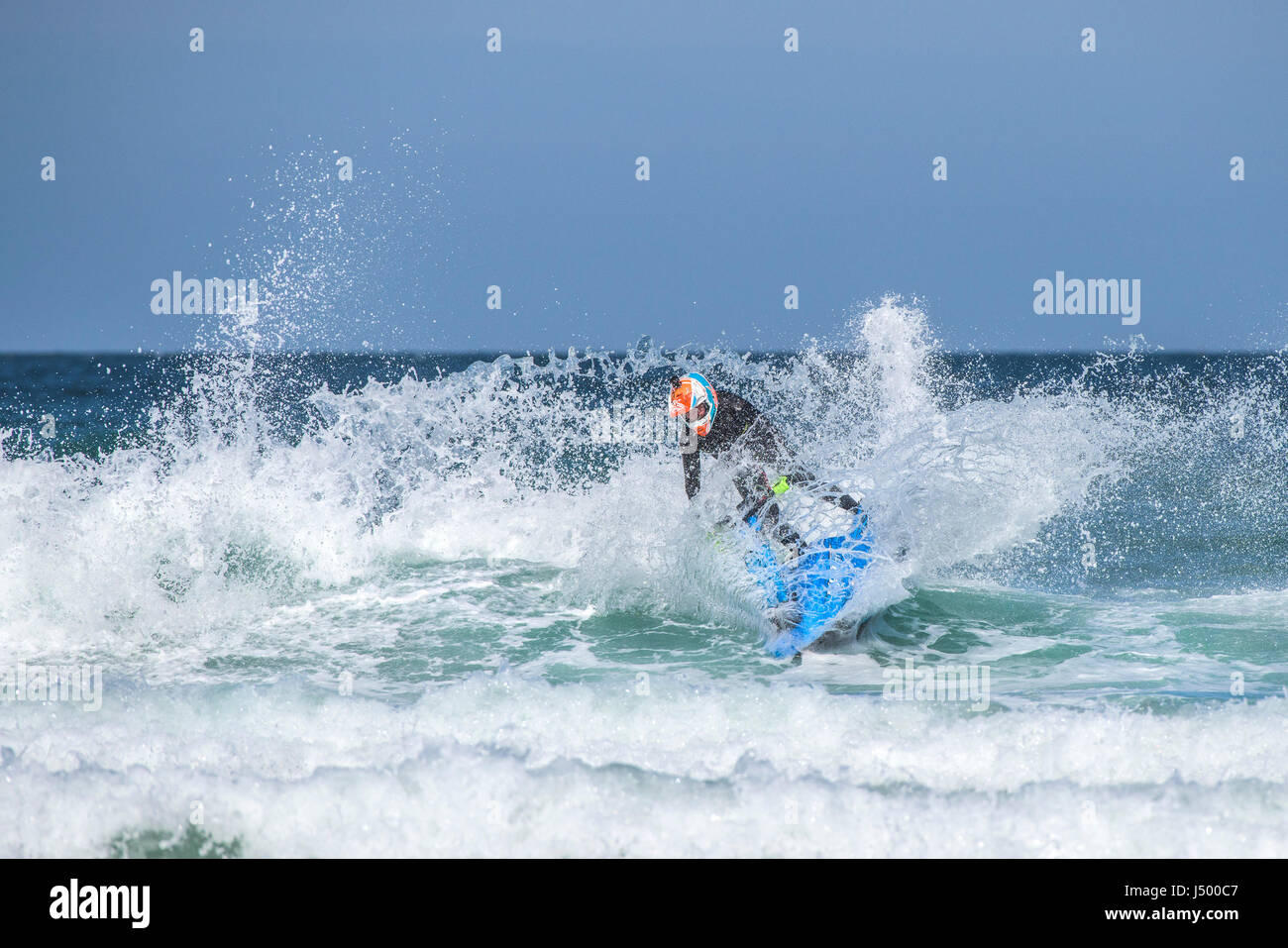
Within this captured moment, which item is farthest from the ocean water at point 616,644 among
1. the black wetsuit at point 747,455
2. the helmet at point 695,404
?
the helmet at point 695,404

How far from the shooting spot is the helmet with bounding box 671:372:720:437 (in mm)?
7102

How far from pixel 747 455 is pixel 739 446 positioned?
9 cm

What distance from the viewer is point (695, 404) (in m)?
7.10

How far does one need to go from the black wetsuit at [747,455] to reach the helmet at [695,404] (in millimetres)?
74

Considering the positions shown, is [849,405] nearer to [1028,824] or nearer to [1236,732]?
[1236,732]

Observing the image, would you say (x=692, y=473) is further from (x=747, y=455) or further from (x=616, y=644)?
(x=616, y=644)

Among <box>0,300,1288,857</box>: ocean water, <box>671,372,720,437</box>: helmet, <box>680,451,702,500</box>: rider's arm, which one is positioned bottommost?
<box>0,300,1288,857</box>: ocean water

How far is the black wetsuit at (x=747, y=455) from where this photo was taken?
704cm

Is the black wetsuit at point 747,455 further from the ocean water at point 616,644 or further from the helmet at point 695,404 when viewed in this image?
the ocean water at point 616,644

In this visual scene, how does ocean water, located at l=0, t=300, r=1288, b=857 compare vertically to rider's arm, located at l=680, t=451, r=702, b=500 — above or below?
below

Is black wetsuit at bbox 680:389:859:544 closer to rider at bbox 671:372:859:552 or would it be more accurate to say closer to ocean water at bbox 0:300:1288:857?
rider at bbox 671:372:859:552

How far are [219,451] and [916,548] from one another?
6132mm

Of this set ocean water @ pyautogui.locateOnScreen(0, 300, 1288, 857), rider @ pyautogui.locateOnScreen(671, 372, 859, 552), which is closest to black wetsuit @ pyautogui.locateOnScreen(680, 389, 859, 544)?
rider @ pyautogui.locateOnScreen(671, 372, 859, 552)

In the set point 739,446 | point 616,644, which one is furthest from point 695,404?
point 616,644
